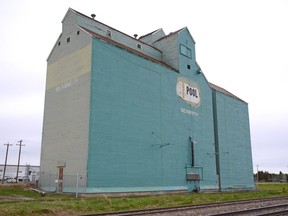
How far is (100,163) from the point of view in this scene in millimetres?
24938

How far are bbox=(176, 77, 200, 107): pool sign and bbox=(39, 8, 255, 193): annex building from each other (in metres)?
0.12

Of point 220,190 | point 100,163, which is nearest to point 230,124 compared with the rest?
point 220,190

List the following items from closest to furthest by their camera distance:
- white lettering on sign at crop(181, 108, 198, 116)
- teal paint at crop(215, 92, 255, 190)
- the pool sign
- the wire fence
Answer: the wire fence < white lettering on sign at crop(181, 108, 198, 116) < the pool sign < teal paint at crop(215, 92, 255, 190)

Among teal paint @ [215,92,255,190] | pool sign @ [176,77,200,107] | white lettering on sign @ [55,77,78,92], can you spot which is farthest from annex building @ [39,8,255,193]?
teal paint @ [215,92,255,190]

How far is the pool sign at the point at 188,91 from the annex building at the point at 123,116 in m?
0.12

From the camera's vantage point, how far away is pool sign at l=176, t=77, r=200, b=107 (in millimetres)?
34697

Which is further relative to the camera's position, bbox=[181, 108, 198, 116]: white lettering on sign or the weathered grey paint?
bbox=[181, 108, 198, 116]: white lettering on sign

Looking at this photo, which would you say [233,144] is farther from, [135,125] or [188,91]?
[135,125]

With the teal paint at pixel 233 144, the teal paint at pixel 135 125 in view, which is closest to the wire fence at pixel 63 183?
the teal paint at pixel 135 125

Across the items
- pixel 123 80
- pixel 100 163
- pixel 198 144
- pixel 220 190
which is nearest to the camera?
pixel 100 163

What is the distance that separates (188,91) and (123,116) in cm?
1132

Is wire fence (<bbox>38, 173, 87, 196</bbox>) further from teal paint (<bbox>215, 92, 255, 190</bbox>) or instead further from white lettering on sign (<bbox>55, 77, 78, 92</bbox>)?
teal paint (<bbox>215, 92, 255, 190</bbox>)

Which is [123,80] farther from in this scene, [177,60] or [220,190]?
[220,190]

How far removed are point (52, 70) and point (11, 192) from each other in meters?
12.4
